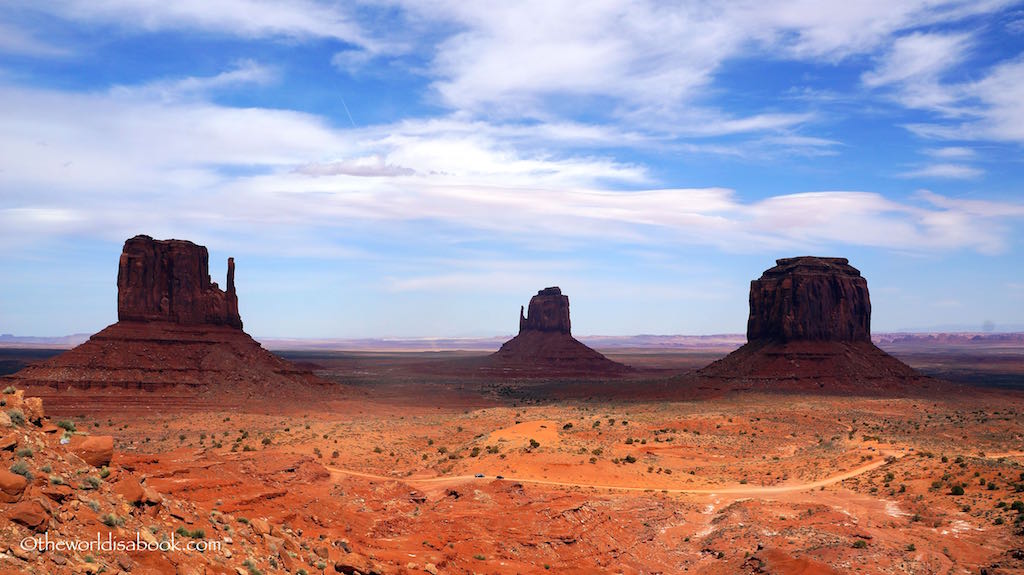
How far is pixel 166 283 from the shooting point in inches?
3039

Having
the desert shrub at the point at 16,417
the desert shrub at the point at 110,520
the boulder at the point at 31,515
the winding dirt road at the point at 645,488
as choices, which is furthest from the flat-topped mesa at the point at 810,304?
the boulder at the point at 31,515

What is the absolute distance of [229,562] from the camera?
1320cm

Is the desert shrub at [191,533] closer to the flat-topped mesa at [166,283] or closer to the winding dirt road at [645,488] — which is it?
the winding dirt road at [645,488]

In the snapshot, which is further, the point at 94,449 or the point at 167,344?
the point at 167,344

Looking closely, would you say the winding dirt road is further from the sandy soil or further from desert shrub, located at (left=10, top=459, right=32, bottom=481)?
desert shrub, located at (left=10, top=459, right=32, bottom=481)

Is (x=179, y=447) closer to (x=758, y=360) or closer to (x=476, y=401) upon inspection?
(x=476, y=401)

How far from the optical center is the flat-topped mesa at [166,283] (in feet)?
247

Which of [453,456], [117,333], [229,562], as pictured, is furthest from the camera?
[117,333]

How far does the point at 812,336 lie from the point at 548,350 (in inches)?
2816

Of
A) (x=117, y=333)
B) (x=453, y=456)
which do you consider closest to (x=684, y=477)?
(x=453, y=456)

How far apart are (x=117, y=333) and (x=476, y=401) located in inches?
1596

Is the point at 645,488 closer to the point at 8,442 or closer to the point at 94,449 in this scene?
the point at 94,449

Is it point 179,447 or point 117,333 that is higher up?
point 117,333

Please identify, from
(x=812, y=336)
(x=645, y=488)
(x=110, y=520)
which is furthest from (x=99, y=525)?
(x=812, y=336)
